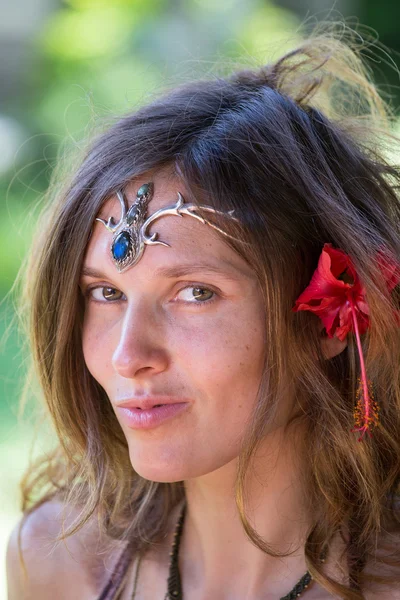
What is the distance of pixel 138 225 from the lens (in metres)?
2.07

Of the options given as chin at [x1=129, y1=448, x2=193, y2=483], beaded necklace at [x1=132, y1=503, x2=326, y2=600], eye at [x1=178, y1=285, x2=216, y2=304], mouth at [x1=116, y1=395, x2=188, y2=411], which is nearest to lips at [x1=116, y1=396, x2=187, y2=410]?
mouth at [x1=116, y1=395, x2=188, y2=411]

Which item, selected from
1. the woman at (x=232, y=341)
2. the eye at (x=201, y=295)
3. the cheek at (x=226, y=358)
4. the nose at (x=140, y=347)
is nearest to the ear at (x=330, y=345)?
the woman at (x=232, y=341)

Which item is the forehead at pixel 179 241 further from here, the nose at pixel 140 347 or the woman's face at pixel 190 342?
the nose at pixel 140 347

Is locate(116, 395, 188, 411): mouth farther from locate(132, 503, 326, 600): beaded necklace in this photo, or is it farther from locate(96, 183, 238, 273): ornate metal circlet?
locate(132, 503, 326, 600): beaded necklace

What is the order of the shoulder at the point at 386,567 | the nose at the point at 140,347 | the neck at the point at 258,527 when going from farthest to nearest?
the neck at the point at 258,527 < the shoulder at the point at 386,567 < the nose at the point at 140,347

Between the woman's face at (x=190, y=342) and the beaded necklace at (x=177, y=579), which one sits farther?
the beaded necklace at (x=177, y=579)

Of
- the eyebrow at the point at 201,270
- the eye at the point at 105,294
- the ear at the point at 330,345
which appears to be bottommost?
the ear at the point at 330,345

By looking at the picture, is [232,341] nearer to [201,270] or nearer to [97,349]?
[201,270]

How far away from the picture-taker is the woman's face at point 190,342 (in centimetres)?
201

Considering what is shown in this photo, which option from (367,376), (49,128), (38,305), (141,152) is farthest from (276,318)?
(49,128)

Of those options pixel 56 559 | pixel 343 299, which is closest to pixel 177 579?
pixel 56 559

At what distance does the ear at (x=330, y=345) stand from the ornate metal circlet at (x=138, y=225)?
398mm

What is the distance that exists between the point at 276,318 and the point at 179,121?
612 mm

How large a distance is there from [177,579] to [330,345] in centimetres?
82
